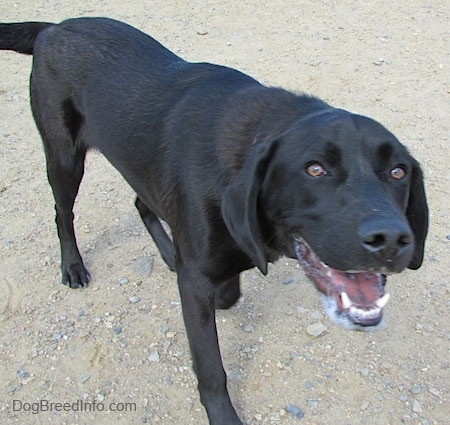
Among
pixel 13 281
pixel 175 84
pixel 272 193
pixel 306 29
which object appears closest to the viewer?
pixel 272 193

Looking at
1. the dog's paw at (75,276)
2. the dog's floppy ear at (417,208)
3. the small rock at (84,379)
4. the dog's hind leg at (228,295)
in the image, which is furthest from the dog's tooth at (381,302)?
the dog's paw at (75,276)

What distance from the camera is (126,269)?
394cm

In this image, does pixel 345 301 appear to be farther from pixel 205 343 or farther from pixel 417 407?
pixel 417 407

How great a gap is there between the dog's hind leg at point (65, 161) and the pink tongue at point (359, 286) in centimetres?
168

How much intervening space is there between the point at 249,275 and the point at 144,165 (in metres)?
1.11

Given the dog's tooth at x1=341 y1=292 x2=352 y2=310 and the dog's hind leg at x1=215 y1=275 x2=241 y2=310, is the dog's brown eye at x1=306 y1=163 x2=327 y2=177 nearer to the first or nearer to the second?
the dog's tooth at x1=341 y1=292 x2=352 y2=310

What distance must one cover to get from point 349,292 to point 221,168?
0.68 metres

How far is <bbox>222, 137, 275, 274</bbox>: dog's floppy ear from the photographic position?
2314mm

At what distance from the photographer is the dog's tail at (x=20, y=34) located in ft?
12.0

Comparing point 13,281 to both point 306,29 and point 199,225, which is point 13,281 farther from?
point 306,29

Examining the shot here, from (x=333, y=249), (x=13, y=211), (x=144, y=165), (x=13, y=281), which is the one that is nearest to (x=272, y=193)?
(x=333, y=249)

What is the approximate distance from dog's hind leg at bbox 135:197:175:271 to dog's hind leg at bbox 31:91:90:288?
1.44 ft

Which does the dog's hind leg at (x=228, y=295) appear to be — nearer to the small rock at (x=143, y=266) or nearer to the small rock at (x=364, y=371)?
the small rock at (x=143, y=266)

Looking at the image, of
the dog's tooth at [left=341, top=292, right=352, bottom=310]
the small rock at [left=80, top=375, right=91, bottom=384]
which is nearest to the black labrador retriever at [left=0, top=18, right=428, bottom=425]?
the dog's tooth at [left=341, top=292, right=352, bottom=310]
